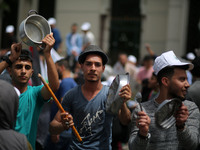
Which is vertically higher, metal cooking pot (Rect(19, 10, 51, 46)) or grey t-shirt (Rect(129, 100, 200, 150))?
metal cooking pot (Rect(19, 10, 51, 46))

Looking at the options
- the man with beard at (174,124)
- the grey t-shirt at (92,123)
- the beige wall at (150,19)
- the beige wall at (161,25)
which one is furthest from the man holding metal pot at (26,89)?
the beige wall at (161,25)

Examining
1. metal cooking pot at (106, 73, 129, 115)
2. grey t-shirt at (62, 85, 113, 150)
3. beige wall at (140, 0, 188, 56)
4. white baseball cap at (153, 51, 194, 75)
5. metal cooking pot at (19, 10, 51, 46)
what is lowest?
beige wall at (140, 0, 188, 56)

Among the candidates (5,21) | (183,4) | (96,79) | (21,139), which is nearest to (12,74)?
(96,79)

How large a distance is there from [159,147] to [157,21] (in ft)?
45.8

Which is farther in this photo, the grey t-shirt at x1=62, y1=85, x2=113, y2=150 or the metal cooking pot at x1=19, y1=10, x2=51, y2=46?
the grey t-shirt at x1=62, y1=85, x2=113, y2=150

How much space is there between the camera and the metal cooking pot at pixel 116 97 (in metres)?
3.84

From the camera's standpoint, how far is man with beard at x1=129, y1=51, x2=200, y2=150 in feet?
11.9

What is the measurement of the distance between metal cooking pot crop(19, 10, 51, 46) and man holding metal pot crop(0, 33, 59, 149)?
0.76ft

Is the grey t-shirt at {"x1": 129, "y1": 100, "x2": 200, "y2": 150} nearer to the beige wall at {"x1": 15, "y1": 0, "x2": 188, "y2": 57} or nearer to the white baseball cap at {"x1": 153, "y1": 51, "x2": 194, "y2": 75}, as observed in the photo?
the white baseball cap at {"x1": 153, "y1": 51, "x2": 194, "y2": 75}

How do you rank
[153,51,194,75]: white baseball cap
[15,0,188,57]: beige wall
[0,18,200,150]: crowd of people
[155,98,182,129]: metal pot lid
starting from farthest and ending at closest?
1. [15,0,188,57]: beige wall
2. [153,51,194,75]: white baseball cap
3. [0,18,200,150]: crowd of people
4. [155,98,182,129]: metal pot lid

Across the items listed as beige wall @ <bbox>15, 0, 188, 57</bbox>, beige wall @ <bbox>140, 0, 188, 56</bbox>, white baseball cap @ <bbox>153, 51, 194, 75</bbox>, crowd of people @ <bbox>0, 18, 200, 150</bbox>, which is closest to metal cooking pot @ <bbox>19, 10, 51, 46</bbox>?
crowd of people @ <bbox>0, 18, 200, 150</bbox>

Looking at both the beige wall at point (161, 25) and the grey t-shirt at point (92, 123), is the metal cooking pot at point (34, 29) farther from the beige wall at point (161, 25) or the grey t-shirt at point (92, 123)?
the beige wall at point (161, 25)

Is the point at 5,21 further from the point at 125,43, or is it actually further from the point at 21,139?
the point at 21,139

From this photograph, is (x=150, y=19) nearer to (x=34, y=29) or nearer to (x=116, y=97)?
(x=34, y=29)
